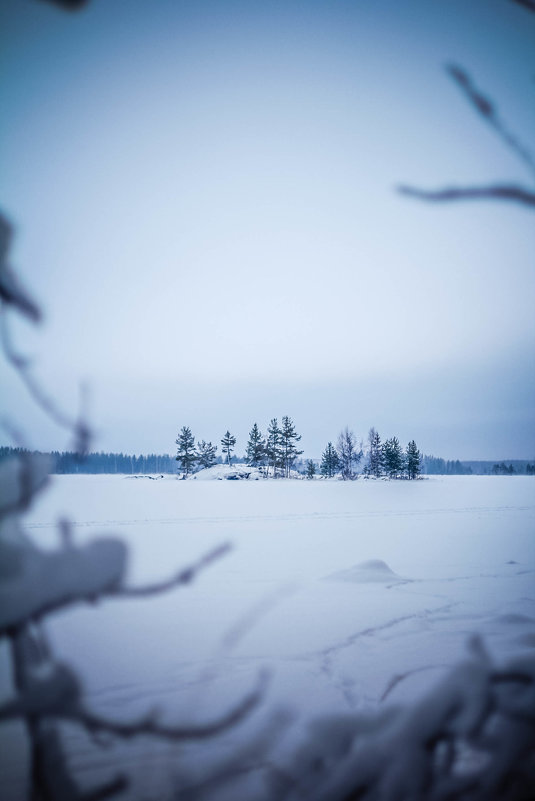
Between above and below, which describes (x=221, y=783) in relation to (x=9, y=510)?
below

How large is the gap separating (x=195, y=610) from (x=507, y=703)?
508 centimetres

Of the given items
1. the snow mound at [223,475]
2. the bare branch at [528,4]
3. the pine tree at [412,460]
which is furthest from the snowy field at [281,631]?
the pine tree at [412,460]

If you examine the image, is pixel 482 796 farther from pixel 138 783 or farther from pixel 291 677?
pixel 291 677

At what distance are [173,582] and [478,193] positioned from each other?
872mm

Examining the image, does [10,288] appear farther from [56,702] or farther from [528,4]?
[528,4]

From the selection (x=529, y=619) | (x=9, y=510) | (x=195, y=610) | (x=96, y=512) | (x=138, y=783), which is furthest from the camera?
(x=96, y=512)

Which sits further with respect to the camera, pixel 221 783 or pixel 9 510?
pixel 221 783

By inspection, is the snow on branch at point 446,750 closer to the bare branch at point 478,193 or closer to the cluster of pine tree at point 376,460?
the bare branch at point 478,193

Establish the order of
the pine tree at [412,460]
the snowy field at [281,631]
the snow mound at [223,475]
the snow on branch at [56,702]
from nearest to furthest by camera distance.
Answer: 1. the snow on branch at [56,702]
2. the snowy field at [281,631]
3. the snow mound at [223,475]
4. the pine tree at [412,460]

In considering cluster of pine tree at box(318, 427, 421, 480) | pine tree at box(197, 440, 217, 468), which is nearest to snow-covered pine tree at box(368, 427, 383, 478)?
cluster of pine tree at box(318, 427, 421, 480)

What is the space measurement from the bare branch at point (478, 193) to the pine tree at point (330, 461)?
68232mm

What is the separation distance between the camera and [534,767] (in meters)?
0.81

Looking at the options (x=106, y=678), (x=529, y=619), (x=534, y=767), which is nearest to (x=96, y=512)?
(x=106, y=678)

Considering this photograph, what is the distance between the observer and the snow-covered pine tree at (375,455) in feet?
222
